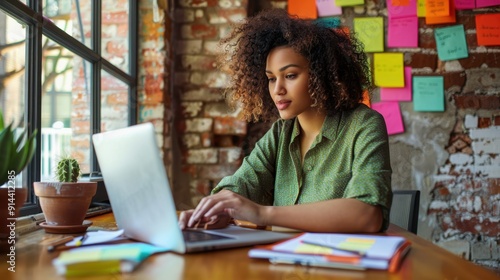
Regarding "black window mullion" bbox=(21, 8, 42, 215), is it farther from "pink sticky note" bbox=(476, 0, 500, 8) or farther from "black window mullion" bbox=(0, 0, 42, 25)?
"pink sticky note" bbox=(476, 0, 500, 8)

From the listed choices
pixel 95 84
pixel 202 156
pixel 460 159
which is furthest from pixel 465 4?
pixel 95 84

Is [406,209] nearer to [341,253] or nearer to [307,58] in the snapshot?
[307,58]

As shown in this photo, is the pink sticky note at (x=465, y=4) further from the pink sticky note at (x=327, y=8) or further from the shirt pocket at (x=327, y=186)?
the shirt pocket at (x=327, y=186)

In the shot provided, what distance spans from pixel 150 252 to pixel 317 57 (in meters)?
1.01

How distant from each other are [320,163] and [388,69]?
160cm

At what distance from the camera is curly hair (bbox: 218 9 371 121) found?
71.3 inches

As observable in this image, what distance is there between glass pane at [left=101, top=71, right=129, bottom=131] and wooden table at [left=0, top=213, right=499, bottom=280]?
1.81 m

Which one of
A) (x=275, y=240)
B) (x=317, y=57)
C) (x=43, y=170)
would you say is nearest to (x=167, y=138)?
(x=43, y=170)

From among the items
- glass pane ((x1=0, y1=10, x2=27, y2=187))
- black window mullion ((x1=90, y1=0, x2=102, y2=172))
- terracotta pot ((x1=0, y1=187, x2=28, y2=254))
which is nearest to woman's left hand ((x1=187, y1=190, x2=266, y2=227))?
terracotta pot ((x1=0, y1=187, x2=28, y2=254))

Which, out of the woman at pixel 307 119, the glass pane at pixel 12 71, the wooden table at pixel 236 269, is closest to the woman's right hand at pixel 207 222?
the wooden table at pixel 236 269

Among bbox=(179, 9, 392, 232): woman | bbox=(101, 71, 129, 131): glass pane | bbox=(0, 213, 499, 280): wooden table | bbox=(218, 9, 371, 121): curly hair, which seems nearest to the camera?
bbox=(0, 213, 499, 280): wooden table

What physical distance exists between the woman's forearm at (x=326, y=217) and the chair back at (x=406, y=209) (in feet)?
1.84

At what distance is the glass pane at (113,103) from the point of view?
113 inches

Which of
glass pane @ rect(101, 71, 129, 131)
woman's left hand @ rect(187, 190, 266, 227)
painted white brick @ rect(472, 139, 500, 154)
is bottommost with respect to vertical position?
woman's left hand @ rect(187, 190, 266, 227)
